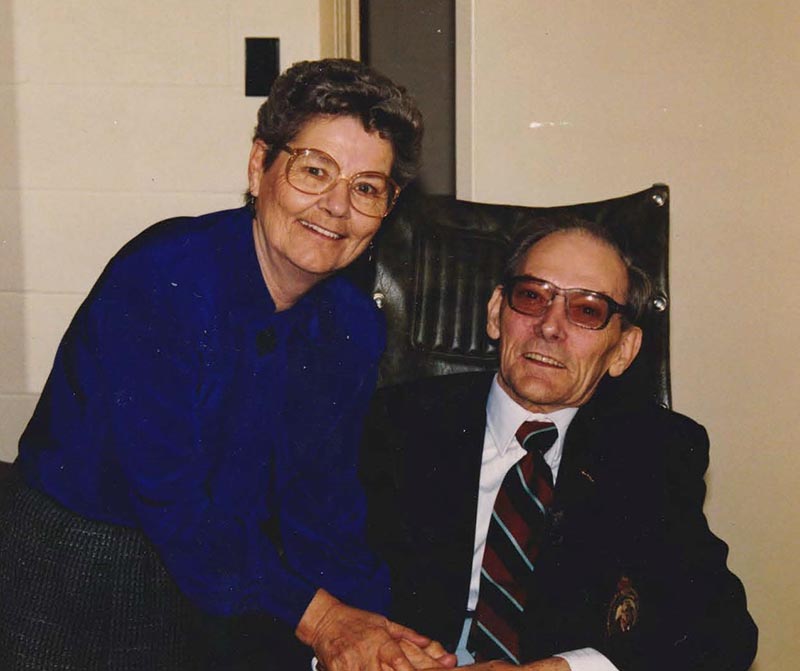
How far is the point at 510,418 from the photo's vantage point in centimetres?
187

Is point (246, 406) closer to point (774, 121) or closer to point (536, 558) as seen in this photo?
point (536, 558)

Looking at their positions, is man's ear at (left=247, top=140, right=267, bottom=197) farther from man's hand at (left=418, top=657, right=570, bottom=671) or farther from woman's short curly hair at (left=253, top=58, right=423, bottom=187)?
man's hand at (left=418, top=657, right=570, bottom=671)

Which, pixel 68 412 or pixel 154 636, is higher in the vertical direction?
pixel 68 412

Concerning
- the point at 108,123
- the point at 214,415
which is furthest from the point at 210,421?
the point at 108,123

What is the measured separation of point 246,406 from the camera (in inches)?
65.7

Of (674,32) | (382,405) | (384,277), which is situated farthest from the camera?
(674,32)

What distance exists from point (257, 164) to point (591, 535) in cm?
88

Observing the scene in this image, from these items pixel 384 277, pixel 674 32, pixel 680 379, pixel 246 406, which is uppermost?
pixel 674 32

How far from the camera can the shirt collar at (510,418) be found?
1861 mm

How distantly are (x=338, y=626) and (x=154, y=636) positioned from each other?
1.04 ft

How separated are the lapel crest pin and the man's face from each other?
35cm

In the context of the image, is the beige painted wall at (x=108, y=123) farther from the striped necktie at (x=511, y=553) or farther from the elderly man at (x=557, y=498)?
the striped necktie at (x=511, y=553)

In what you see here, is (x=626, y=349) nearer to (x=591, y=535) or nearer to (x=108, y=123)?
(x=591, y=535)

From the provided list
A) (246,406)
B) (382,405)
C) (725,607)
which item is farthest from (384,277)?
(725,607)
